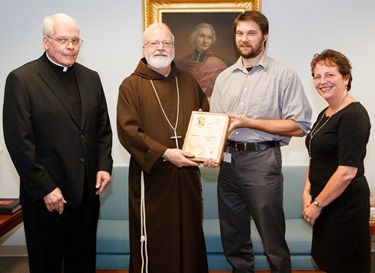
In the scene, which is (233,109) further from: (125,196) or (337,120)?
(125,196)

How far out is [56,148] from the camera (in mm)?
2334

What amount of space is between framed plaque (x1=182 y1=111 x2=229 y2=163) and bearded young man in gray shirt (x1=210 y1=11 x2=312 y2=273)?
18 cm

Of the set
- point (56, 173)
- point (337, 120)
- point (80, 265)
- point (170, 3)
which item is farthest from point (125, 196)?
point (337, 120)

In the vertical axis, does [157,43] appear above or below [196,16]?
below

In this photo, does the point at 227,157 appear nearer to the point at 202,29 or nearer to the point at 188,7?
the point at 202,29

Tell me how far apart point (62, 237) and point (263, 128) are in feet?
4.85

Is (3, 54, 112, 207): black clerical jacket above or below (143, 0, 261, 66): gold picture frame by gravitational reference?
below

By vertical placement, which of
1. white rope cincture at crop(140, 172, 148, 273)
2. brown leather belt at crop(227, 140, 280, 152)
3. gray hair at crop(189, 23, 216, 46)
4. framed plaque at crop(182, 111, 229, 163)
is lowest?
white rope cincture at crop(140, 172, 148, 273)

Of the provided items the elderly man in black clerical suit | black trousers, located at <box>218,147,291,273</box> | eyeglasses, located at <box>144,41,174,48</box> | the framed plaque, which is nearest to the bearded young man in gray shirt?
black trousers, located at <box>218,147,291,273</box>

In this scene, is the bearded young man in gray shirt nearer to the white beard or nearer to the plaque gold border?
the white beard

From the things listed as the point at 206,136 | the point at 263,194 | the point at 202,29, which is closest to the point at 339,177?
the point at 263,194

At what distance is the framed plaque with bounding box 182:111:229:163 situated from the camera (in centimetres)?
244

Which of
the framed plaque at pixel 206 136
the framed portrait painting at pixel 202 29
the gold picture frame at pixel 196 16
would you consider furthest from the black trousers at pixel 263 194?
the gold picture frame at pixel 196 16

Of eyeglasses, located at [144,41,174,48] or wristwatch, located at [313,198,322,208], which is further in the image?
eyeglasses, located at [144,41,174,48]
